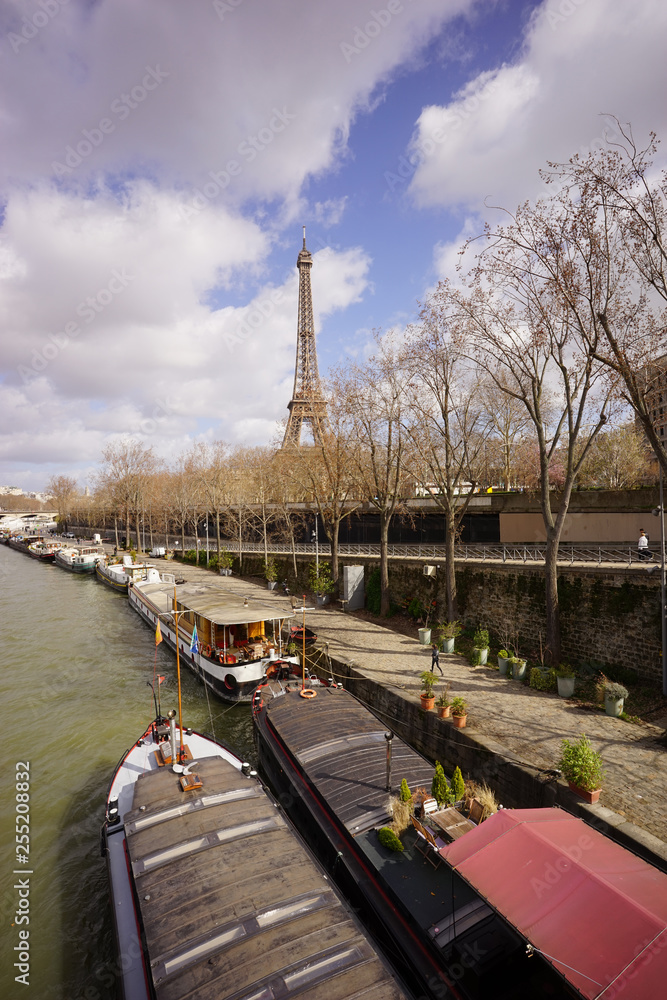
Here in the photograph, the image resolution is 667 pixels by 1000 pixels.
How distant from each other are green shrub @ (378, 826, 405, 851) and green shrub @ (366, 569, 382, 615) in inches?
658

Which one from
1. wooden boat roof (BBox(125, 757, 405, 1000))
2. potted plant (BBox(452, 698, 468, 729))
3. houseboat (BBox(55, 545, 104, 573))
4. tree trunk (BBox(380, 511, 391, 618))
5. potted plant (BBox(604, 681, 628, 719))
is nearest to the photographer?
wooden boat roof (BBox(125, 757, 405, 1000))

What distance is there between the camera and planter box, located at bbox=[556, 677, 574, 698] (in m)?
13.8

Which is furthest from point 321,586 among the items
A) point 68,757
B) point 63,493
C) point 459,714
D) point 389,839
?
point 63,493

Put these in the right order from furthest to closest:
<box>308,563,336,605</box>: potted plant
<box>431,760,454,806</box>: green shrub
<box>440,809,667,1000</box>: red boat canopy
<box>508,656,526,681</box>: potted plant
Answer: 1. <box>308,563,336,605</box>: potted plant
2. <box>508,656,526,681</box>: potted plant
3. <box>431,760,454,806</box>: green shrub
4. <box>440,809,667,1000</box>: red boat canopy

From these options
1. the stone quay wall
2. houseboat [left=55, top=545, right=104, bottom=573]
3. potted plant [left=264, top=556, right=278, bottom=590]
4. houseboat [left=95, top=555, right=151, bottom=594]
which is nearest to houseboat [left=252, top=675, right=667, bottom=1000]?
the stone quay wall

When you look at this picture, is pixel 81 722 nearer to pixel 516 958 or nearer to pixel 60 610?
pixel 516 958

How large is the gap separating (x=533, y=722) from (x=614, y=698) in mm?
2108

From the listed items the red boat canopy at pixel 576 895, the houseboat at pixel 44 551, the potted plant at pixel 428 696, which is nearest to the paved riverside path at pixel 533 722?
the potted plant at pixel 428 696

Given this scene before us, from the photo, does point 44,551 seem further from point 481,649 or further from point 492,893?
point 492,893

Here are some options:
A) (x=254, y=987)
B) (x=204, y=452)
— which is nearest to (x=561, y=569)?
(x=254, y=987)

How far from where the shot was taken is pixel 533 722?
482 inches

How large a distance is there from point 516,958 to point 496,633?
13248 millimetres

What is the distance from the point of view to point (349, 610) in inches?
1008

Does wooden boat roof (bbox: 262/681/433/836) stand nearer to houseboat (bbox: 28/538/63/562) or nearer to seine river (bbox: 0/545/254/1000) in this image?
seine river (bbox: 0/545/254/1000)
